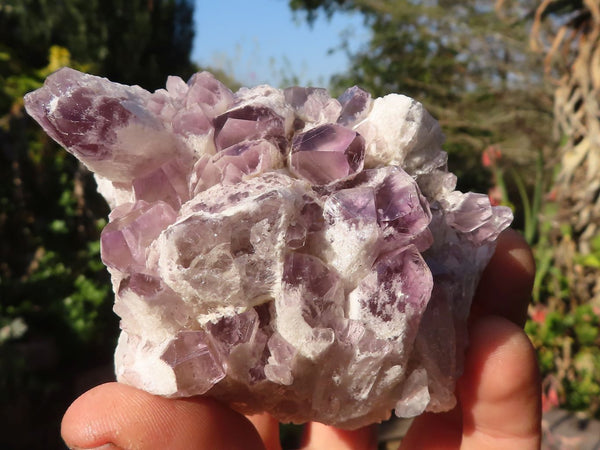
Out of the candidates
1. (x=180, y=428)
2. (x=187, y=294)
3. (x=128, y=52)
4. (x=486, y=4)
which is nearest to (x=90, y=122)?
(x=187, y=294)

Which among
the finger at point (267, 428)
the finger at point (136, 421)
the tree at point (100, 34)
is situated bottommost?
the tree at point (100, 34)

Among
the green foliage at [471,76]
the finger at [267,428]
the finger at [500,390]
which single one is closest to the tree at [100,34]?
the green foliage at [471,76]

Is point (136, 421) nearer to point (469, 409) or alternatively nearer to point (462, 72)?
point (469, 409)

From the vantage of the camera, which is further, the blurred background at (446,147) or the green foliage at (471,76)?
the green foliage at (471,76)

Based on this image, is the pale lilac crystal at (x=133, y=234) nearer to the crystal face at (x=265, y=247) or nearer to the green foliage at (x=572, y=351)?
the crystal face at (x=265, y=247)

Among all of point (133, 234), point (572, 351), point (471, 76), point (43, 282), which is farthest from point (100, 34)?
point (133, 234)

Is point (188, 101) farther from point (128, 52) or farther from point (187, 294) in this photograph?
point (128, 52)

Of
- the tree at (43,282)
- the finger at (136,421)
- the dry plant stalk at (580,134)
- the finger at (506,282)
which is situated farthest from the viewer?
the tree at (43,282)
